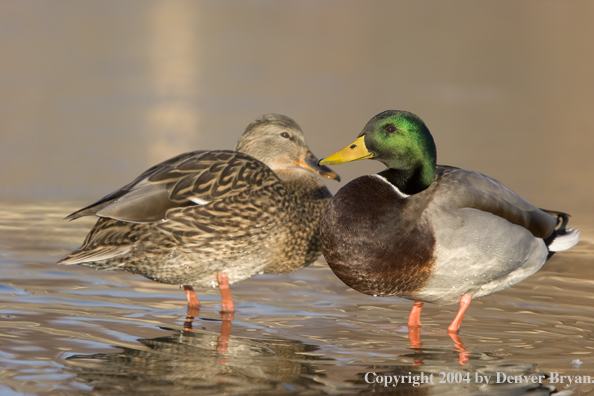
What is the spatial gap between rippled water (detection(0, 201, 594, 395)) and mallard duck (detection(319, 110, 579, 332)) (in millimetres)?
261

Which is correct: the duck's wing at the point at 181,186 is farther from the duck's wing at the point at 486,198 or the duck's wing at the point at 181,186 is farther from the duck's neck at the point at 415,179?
the duck's wing at the point at 486,198

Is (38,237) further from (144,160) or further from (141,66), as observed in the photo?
(141,66)

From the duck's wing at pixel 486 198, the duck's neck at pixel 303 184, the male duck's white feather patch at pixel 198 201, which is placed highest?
the duck's neck at pixel 303 184

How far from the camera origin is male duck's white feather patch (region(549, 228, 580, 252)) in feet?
16.9

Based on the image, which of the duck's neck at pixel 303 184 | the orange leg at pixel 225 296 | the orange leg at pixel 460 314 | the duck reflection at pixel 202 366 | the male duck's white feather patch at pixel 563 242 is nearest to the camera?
the duck reflection at pixel 202 366

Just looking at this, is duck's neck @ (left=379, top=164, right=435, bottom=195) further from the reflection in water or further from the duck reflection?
the duck reflection

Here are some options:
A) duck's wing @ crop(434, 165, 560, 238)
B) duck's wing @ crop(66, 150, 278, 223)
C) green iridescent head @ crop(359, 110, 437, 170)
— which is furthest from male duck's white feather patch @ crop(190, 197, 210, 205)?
duck's wing @ crop(434, 165, 560, 238)

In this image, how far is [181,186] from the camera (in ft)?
15.9

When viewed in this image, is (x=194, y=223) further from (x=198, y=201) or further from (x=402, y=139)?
(x=402, y=139)

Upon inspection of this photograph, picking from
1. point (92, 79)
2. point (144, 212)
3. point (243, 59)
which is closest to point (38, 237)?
point (144, 212)

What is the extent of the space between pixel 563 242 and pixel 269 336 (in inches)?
78.1

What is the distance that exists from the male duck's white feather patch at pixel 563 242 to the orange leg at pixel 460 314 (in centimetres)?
75

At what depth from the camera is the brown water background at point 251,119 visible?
389cm

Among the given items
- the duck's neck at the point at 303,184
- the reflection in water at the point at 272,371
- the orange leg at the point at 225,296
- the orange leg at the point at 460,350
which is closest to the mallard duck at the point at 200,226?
the orange leg at the point at 225,296
